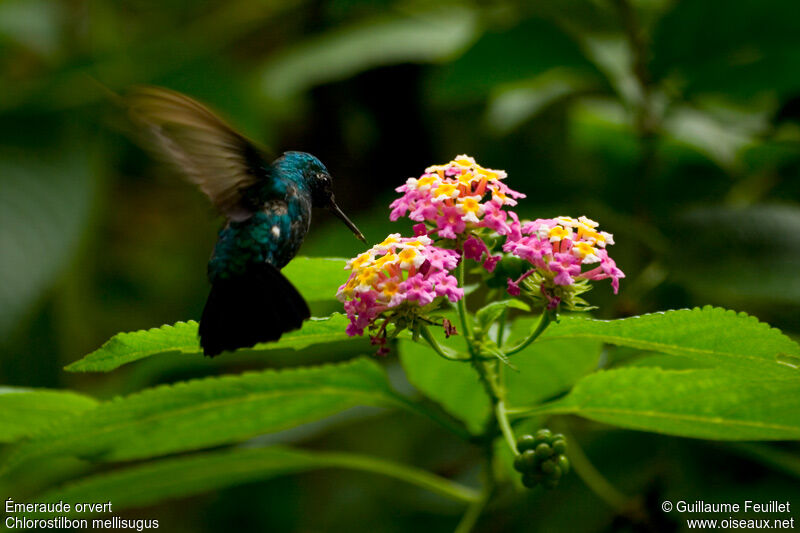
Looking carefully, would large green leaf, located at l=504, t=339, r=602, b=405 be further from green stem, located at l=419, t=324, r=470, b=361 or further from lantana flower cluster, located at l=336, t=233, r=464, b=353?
lantana flower cluster, located at l=336, t=233, r=464, b=353

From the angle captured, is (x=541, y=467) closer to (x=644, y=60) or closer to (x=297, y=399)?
(x=297, y=399)

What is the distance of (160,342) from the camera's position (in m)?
1.12

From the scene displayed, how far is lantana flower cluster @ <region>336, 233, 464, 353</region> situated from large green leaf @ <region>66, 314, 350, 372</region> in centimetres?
5

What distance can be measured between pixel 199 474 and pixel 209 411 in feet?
1.38

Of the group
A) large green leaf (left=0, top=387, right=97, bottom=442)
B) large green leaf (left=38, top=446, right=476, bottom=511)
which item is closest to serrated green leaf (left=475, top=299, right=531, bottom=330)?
large green leaf (left=38, top=446, right=476, bottom=511)

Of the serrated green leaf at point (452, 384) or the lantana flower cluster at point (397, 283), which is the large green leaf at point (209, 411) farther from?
the lantana flower cluster at point (397, 283)

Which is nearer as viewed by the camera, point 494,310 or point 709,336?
point 709,336

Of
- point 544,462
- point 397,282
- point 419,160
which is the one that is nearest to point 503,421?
point 544,462

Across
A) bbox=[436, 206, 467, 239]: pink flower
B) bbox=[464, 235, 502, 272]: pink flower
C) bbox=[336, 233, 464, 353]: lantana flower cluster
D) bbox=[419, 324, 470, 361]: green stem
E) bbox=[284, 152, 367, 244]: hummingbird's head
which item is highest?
bbox=[284, 152, 367, 244]: hummingbird's head

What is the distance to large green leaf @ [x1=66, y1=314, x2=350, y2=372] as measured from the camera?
1.10 metres

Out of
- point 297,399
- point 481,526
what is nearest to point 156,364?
point 297,399

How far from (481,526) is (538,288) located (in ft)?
4.07

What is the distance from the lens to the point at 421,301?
994mm

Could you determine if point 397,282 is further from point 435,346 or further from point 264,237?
point 264,237
